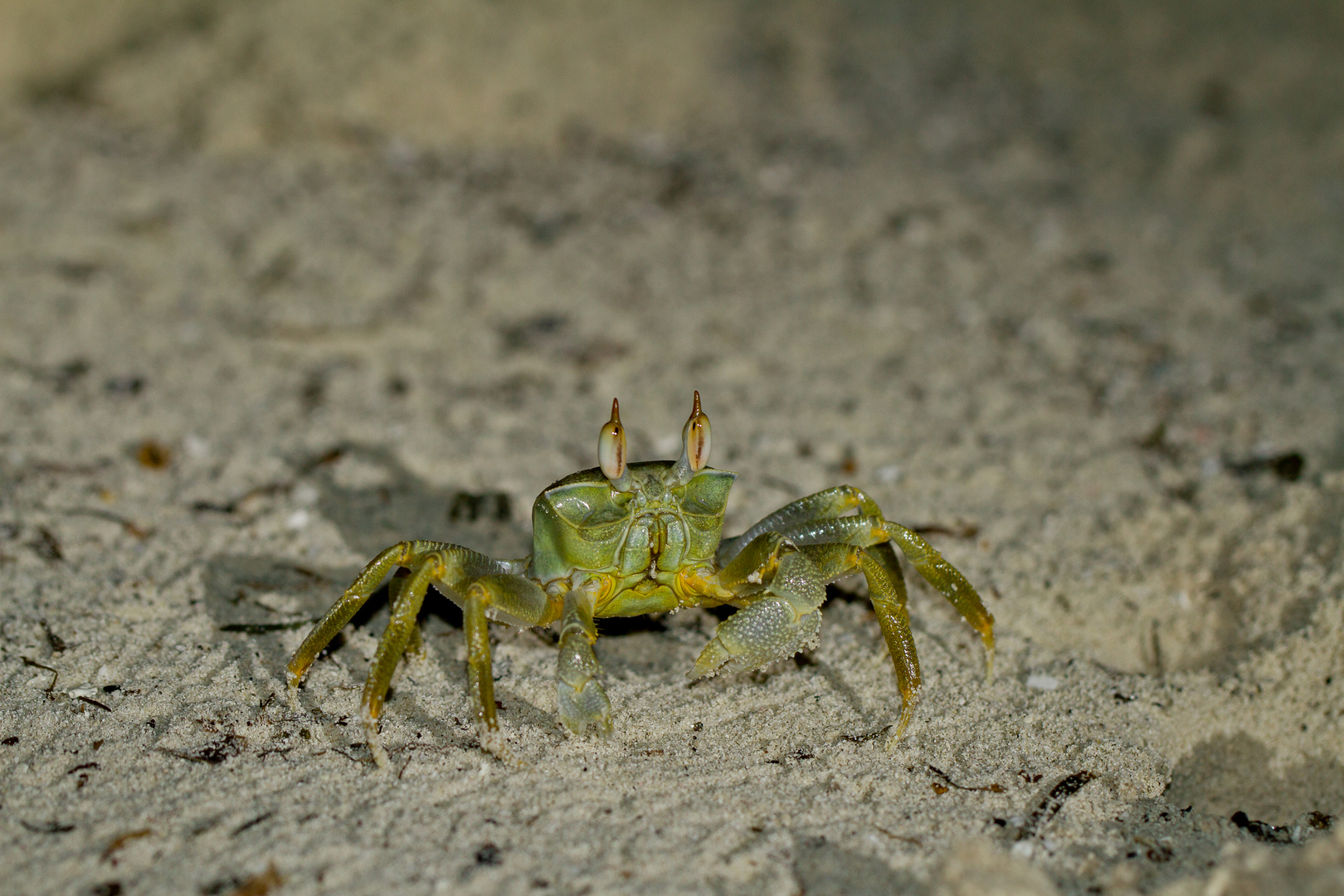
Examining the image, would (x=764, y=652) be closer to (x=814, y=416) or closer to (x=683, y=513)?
(x=683, y=513)

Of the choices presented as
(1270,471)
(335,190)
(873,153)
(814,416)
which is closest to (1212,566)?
(1270,471)

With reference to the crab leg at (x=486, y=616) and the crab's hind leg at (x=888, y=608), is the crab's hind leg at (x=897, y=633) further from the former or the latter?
the crab leg at (x=486, y=616)

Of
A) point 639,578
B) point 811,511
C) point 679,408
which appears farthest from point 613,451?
point 679,408

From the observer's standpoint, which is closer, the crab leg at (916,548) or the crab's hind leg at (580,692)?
the crab's hind leg at (580,692)

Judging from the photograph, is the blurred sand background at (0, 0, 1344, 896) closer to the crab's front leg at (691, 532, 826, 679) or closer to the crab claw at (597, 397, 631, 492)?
the crab's front leg at (691, 532, 826, 679)

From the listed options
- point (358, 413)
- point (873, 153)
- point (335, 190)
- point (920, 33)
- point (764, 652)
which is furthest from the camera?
point (920, 33)

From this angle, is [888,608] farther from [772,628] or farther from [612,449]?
[612,449]

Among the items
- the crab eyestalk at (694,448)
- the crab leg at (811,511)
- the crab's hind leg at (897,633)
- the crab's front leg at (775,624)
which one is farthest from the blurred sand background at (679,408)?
the crab eyestalk at (694,448)
